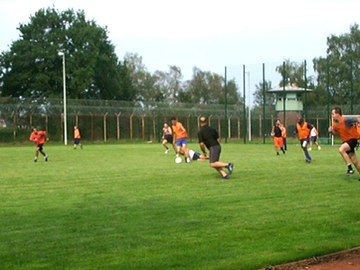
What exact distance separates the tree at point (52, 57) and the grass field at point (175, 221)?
56871 mm

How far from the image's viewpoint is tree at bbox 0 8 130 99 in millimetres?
71750

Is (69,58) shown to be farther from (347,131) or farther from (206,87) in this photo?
(347,131)

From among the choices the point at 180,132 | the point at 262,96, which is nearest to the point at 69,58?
the point at 262,96

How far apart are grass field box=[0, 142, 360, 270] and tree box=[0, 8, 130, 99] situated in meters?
56.9

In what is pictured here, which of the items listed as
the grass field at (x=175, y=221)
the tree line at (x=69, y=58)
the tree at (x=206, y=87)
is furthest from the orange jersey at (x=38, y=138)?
the tree at (x=206, y=87)

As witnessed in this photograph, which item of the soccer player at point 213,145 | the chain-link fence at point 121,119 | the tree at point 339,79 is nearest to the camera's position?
the soccer player at point 213,145

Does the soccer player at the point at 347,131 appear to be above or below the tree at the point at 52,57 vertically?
below

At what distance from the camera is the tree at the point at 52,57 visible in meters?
71.8

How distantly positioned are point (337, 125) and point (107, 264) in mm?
10459

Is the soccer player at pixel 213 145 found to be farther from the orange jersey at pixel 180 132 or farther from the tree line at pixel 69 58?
the tree line at pixel 69 58

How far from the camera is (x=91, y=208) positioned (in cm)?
1115

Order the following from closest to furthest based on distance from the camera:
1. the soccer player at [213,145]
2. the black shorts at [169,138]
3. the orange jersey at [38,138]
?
the soccer player at [213,145] < the orange jersey at [38,138] < the black shorts at [169,138]

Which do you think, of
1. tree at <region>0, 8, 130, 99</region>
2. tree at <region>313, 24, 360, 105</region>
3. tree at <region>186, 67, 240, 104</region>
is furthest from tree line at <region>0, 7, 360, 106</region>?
tree at <region>186, 67, 240, 104</region>

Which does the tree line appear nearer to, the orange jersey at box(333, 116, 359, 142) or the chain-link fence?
the chain-link fence
